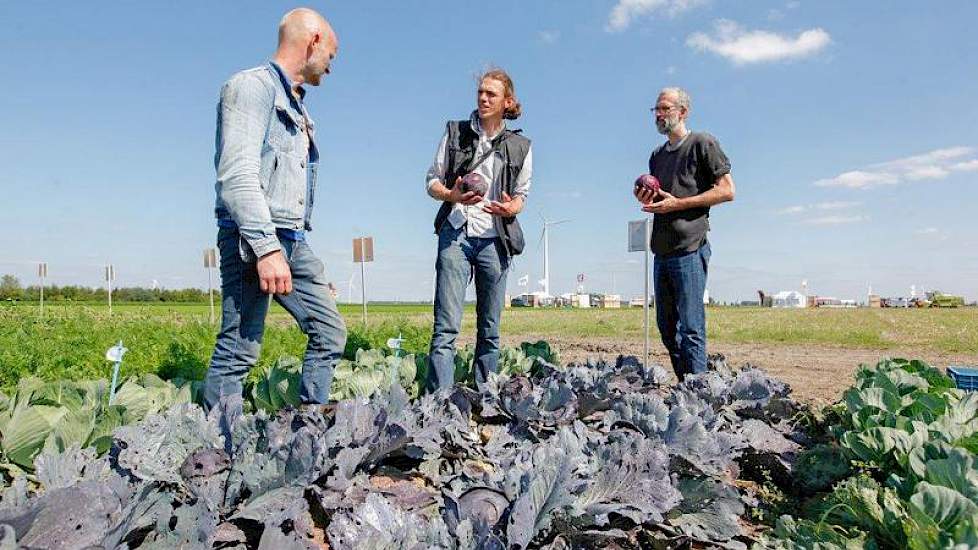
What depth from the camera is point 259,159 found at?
2826 millimetres

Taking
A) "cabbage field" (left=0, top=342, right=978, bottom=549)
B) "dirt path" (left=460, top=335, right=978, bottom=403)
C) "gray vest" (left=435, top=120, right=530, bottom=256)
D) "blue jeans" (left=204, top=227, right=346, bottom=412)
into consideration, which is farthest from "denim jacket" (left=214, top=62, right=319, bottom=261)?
"dirt path" (left=460, top=335, right=978, bottom=403)

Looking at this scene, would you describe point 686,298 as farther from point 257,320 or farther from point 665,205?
point 257,320

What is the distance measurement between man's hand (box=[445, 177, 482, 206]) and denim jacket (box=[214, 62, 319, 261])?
1001 millimetres

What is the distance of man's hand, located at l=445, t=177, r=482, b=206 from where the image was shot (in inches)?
151

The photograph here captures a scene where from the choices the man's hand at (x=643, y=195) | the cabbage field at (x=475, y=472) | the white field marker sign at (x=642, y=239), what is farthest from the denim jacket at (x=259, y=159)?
the white field marker sign at (x=642, y=239)

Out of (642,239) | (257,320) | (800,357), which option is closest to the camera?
(257,320)

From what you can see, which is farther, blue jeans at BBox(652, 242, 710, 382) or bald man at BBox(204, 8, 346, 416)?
blue jeans at BBox(652, 242, 710, 382)

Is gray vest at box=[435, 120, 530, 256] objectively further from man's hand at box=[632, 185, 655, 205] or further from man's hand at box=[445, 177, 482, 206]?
man's hand at box=[632, 185, 655, 205]

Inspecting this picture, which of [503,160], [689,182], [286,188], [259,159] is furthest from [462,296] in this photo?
[689,182]

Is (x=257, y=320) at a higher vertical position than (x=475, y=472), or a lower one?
higher

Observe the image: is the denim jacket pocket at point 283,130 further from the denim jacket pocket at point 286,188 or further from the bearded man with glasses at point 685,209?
the bearded man with glasses at point 685,209

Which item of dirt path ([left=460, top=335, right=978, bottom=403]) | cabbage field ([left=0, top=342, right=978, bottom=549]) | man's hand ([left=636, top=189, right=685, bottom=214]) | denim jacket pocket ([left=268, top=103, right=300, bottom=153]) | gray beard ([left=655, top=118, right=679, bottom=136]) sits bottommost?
dirt path ([left=460, top=335, right=978, bottom=403])

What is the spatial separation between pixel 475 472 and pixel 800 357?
7.71 metres

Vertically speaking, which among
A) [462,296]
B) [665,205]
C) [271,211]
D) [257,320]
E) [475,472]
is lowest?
[475,472]
